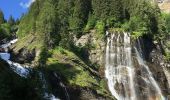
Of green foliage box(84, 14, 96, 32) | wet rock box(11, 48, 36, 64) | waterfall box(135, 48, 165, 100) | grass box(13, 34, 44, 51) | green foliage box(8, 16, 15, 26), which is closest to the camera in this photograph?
waterfall box(135, 48, 165, 100)

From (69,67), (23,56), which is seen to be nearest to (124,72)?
(69,67)

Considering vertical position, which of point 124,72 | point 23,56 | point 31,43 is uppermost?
point 31,43

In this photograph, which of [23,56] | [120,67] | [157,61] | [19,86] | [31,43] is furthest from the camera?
[31,43]

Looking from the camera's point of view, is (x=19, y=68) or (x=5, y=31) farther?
(x=5, y=31)

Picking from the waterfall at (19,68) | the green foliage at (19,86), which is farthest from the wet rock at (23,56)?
the green foliage at (19,86)

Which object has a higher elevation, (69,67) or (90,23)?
(90,23)

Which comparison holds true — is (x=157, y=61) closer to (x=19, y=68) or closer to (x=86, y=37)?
(x=86, y=37)

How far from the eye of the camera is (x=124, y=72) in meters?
89.1

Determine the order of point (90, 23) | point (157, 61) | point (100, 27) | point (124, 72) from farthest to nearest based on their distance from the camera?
point (90, 23) < point (100, 27) < point (157, 61) < point (124, 72)

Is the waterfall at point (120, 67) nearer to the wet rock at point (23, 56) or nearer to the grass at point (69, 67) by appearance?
the grass at point (69, 67)

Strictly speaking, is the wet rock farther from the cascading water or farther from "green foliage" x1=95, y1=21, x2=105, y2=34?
the cascading water

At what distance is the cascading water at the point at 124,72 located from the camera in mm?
84625

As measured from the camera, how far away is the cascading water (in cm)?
8462

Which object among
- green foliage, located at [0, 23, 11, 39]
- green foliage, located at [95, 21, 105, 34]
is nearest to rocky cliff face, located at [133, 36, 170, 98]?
green foliage, located at [95, 21, 105, 34]
